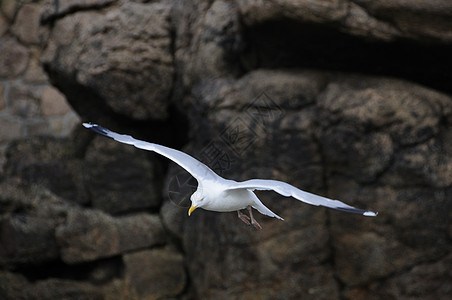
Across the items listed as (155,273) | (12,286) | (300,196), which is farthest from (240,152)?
(12,286)

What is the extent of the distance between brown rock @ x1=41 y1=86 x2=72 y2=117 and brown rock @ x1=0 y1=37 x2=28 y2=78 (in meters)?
0.30

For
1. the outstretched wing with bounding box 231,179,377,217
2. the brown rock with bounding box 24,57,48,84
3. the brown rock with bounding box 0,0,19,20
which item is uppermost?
the outstretched wing with bounding box 231,179,377,217

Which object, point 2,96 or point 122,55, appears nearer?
point 122,55

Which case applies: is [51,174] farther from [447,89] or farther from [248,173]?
[447,89]

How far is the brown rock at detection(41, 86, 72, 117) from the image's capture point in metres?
5.01

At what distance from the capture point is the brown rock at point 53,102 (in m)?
5.01

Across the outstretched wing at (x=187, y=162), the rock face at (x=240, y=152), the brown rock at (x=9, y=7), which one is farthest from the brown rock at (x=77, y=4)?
the outstretched wing at (x=187, y=162)

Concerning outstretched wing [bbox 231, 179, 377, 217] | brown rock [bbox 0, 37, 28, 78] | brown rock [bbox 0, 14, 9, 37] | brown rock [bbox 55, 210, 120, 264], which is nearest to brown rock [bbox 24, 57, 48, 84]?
brown rock [bbox 0, 37, 28, 78]

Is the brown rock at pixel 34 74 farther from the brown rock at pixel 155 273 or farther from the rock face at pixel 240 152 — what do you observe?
the brown rock at pixel 155 273

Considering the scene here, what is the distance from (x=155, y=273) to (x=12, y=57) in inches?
100

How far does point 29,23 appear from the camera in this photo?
4934mm

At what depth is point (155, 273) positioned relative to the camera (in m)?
3.75

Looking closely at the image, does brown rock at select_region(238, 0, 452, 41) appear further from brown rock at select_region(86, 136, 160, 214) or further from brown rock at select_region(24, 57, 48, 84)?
brown rock at select_region(24, 57, 48, 84)

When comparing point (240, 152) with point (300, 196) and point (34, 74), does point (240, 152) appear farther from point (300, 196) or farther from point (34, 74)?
point (34, 74)
